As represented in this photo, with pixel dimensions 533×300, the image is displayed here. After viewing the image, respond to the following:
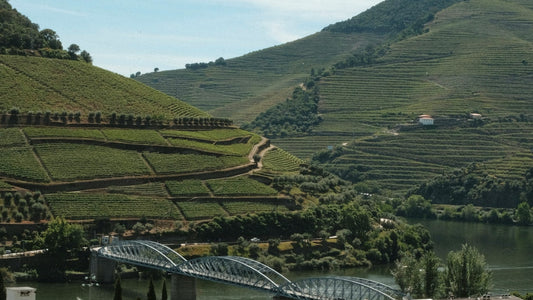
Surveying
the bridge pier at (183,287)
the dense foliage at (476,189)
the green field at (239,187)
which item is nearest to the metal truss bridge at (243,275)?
the bridge pier at (183,287)

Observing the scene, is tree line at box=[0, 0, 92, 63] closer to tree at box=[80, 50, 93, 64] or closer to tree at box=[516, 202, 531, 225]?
tree at box=[80, 50, 93, 64]

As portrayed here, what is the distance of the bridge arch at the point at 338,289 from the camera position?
233 feet

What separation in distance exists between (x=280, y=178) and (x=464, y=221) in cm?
5063

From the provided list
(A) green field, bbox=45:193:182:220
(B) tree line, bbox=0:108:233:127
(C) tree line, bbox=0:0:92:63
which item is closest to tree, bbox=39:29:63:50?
(C) tree line, bbox=0:0:92:63

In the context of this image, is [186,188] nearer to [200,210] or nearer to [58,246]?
[200,210]

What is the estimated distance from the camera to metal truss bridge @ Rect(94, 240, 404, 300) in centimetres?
7256

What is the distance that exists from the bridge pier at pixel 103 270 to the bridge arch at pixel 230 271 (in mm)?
13251

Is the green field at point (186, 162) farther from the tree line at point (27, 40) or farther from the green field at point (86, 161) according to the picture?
the tree line at point (27, 40)

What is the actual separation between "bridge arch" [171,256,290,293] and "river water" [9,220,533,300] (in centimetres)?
369

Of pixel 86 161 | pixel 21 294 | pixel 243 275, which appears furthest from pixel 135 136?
pixel 21 294

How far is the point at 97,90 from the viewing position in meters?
150

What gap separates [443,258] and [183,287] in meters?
43.3

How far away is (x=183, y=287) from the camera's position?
3580 inches

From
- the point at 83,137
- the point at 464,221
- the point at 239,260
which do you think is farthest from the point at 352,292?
the point at 464,221
